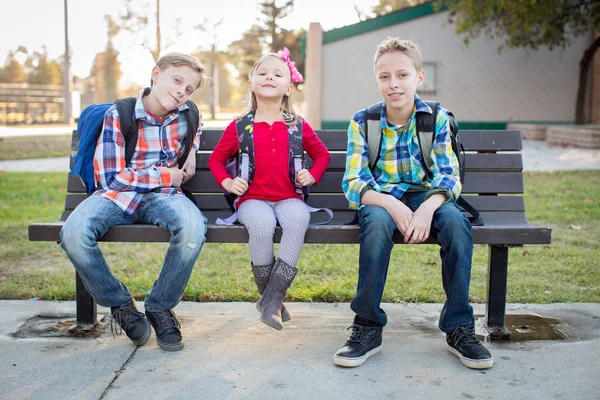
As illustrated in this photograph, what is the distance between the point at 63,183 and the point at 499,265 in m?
7.00

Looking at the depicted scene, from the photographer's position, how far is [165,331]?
3.13m

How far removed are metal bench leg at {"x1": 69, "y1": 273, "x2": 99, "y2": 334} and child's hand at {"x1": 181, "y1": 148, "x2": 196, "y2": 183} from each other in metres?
0.79

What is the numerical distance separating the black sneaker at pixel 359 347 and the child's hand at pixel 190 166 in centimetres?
124

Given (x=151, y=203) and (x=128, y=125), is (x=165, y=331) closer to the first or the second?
(x=151, y=203)

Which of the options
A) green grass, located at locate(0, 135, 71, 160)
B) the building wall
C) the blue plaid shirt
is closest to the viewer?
the blue plaid shirt

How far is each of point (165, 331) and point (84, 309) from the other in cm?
56

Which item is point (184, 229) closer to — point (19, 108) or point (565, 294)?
point (565, 294)

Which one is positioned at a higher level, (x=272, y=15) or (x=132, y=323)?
(x=272, y=15)

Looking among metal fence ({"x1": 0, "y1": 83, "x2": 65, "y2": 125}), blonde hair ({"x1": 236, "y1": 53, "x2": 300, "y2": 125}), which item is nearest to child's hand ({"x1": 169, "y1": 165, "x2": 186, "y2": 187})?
blonde hair ({"x1": 236, "y1": 53, "x2": 300, "y2": 125})

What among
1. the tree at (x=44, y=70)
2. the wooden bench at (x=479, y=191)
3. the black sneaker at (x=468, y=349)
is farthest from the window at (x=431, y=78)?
the tree at (x=44, y=70)

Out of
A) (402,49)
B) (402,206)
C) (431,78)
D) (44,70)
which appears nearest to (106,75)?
(44,70)

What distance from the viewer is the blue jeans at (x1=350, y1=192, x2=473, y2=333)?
118 inches

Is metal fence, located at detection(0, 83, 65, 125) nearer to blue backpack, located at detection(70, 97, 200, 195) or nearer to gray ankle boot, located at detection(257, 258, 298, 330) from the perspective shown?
blue backpack, located at detection(70, 97, 200, 195)

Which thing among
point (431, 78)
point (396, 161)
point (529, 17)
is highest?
point (529, 17)
